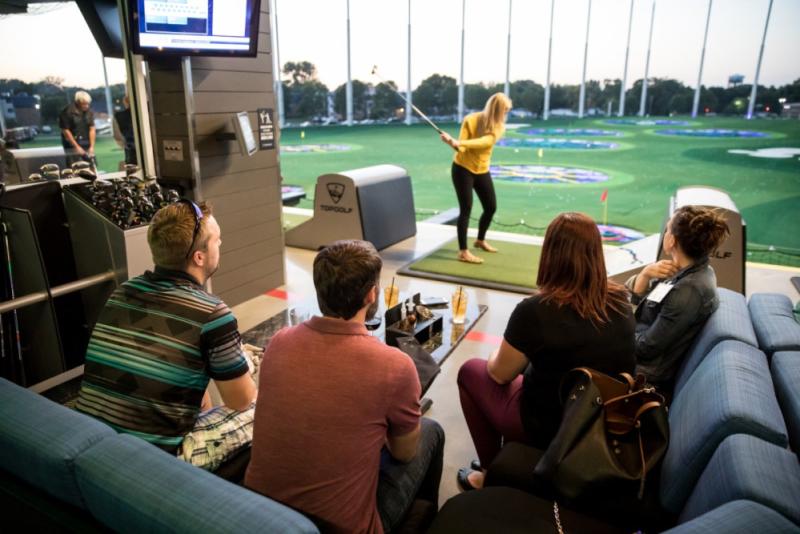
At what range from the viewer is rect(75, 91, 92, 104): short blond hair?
20.0 ft

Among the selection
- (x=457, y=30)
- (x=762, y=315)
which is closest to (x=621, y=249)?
(x=762, y=315)

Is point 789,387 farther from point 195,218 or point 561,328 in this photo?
point 195,218

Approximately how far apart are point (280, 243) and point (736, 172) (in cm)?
782

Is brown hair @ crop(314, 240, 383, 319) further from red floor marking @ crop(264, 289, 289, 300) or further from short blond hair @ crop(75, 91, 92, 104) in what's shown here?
short blond hair @ crop(75, 91, 92, 104)

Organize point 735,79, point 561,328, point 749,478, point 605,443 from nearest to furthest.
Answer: point 749,478 → point 605,443 → point 561,328 → point 735,79

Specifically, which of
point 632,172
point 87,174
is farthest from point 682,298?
point 632,172

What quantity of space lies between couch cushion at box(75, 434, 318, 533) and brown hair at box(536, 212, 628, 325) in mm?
1131

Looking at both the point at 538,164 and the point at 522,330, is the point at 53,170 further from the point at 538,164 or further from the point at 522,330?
the point at 538,164

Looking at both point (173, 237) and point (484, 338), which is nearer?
point (173, 237)

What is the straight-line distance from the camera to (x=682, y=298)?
2.18 meters

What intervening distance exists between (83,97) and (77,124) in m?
0.32

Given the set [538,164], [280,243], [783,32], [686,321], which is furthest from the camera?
[538,164]

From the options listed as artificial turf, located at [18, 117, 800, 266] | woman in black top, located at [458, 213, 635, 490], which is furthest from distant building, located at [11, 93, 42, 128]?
woman in black top, located at [458, 213, 635, 490]

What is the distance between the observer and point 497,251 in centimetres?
562
